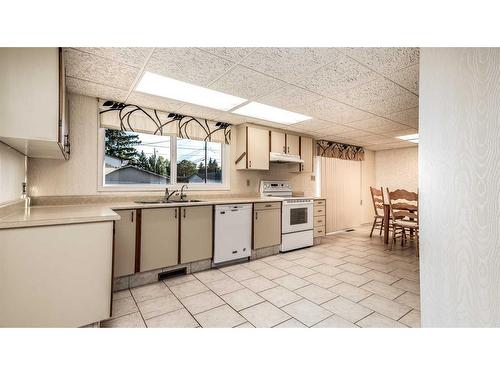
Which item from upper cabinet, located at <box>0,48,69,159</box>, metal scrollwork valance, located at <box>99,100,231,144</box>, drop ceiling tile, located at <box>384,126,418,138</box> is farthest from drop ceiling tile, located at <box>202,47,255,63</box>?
drop ceiling tile, located at <box>384,126,418,138</box>

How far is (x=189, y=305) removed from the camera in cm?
219

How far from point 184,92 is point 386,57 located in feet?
7.14

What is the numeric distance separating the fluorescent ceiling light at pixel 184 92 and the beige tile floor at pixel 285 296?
2.32 m

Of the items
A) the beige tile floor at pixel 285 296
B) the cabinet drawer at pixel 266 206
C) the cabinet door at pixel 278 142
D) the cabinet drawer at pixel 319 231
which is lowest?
the beige tile floor at pixel 285 296

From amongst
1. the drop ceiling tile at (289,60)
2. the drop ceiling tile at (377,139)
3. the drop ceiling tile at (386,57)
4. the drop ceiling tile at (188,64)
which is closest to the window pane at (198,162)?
the drop ceiling tile at (188,64)

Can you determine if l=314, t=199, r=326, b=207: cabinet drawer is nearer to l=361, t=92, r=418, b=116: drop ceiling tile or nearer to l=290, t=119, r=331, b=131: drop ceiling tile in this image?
l=290, t=119, r=331, b=131: drop ceiling tile

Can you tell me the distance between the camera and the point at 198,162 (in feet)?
12.6

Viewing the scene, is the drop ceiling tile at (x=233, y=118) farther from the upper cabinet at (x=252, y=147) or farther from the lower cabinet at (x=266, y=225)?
the lower cabinet at (x=266, y=225)

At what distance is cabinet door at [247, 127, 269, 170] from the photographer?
156 inches

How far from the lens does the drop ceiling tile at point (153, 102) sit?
283 cm

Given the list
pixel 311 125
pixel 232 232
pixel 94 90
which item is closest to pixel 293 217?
pixel 232 232

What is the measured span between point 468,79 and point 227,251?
3.04 metres

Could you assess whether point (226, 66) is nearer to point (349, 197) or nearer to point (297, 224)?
point (297, 224)

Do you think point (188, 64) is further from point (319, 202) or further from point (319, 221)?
point (319, 221)
